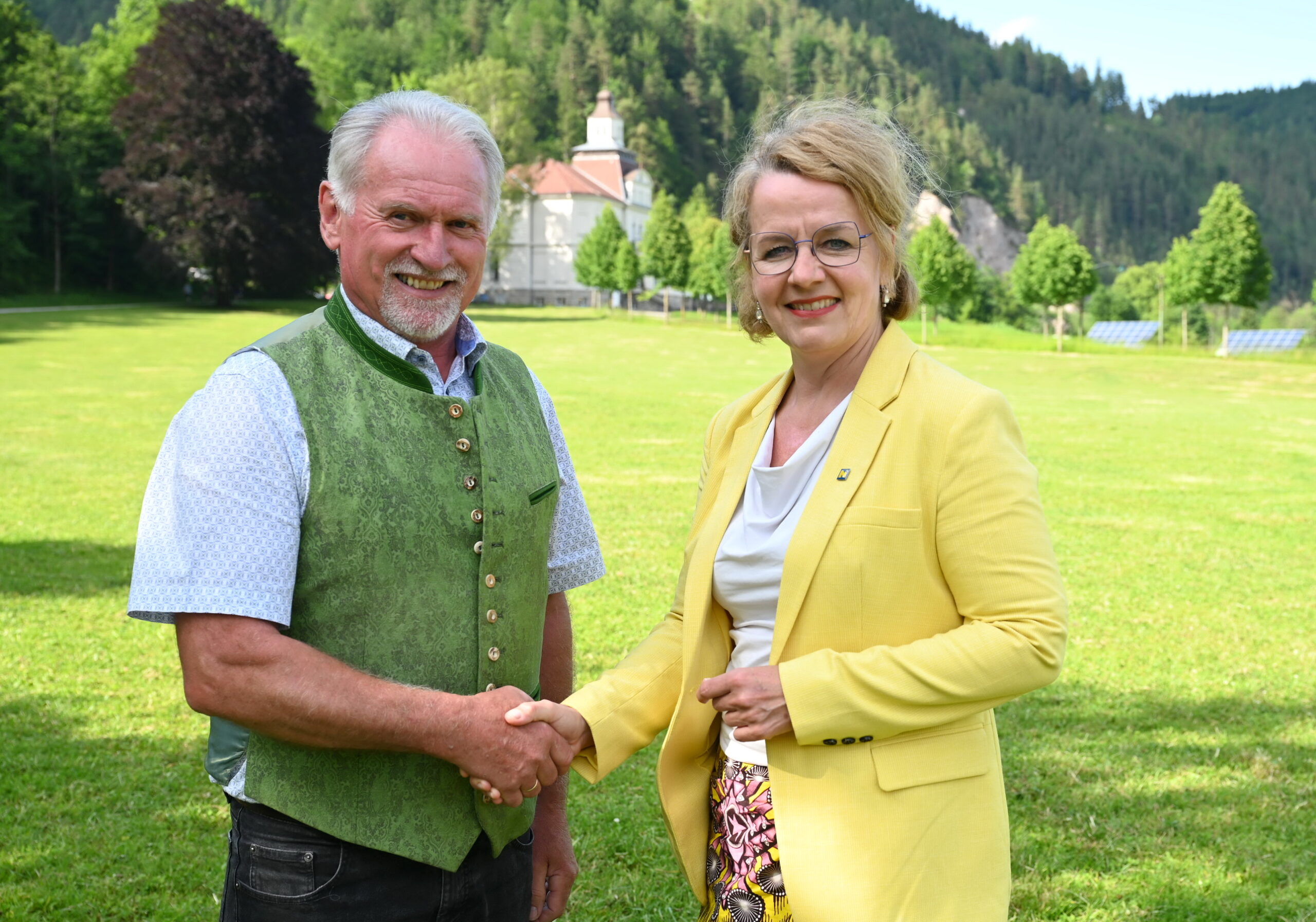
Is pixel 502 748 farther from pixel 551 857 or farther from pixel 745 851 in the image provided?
pixel 551 857

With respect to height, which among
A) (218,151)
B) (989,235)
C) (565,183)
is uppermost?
(989,235)

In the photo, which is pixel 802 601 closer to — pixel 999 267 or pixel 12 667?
pixel 12 667

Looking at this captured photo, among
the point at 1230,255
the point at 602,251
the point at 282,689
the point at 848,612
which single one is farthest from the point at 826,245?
the point at 602,251

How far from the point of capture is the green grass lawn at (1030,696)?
17.2 feet

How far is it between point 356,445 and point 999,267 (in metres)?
180

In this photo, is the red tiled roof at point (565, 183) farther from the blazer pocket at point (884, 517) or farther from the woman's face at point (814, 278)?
the blazer pocket at point (884, 517)

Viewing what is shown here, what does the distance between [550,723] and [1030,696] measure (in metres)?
5.96

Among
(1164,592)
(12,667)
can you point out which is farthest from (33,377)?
(1164,592)

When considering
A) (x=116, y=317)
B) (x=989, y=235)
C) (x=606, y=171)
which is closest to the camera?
(x=116, y=317)

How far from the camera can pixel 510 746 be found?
2605 millimetres

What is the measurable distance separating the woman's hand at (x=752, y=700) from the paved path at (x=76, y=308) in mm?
51336

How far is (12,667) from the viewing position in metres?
8.15

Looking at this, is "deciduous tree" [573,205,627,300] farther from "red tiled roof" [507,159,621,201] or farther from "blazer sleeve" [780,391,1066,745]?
"blazer sleeve" [780,391,1066,745]

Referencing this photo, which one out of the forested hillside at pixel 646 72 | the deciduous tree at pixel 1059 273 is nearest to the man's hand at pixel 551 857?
the deciduous tree at pixel 1059 273
